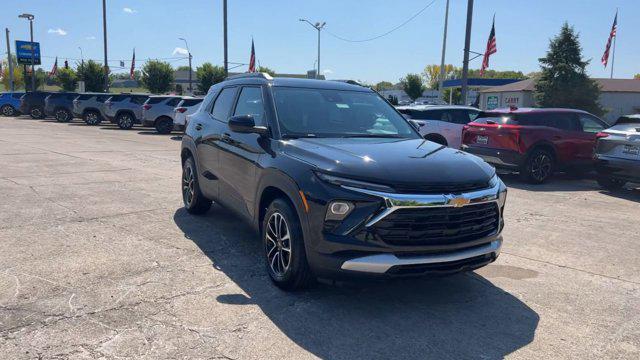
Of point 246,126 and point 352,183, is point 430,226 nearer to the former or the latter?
point 352,183

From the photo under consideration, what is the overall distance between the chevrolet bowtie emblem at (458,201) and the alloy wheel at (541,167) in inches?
307

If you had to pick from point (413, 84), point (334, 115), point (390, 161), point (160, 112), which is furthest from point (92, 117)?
point (413, 84)

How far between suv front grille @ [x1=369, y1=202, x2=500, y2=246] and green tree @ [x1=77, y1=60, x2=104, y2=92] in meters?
51.8

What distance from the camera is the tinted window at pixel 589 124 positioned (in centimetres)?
1162

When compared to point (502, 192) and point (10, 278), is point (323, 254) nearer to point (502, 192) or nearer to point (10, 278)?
point (502, 192)

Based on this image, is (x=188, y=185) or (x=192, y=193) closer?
(x=192, y=193)

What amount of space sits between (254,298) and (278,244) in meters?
0.49

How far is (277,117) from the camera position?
480cm

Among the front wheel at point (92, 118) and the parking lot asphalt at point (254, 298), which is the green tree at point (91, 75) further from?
the parking lot asphalt at point (254, 298)

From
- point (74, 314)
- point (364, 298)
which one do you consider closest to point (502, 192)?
point (364, 298)

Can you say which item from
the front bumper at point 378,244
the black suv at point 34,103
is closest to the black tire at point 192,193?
the front bumper at point 378,244

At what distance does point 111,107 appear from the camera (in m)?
25.3

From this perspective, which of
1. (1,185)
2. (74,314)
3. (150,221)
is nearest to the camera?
(74,314)

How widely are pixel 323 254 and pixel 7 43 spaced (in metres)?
61.4
